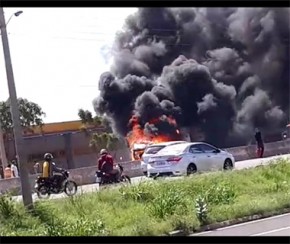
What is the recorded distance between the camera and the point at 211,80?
37.8 metres

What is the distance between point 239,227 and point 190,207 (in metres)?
1.30

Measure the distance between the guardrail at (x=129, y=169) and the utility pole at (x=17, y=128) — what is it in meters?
3.27

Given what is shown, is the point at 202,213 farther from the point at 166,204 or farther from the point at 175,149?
the point at 175,149

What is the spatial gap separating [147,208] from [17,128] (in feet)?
8.73

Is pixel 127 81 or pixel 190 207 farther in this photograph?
pixel 127 81

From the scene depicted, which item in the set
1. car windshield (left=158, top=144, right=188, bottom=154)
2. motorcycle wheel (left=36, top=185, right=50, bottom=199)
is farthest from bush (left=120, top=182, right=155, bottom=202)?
car windshield (left=158, top=144, right=188, bottom=154)

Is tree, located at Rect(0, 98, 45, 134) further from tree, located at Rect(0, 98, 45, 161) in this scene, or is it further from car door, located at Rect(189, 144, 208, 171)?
car door, located at Rect(189, 144, 208, 171)

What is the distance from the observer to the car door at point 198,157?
17344 mm

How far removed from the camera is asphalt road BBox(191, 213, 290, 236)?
741 cm

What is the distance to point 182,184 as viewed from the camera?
11781mm

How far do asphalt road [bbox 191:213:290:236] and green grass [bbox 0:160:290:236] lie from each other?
37 centimetres

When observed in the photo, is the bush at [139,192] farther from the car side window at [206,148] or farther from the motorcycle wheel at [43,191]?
the car side window at [206,148]

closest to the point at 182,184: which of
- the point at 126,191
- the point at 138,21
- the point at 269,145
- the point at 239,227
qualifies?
the point at 126,191

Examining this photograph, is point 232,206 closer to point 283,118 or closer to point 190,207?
point 190,207
